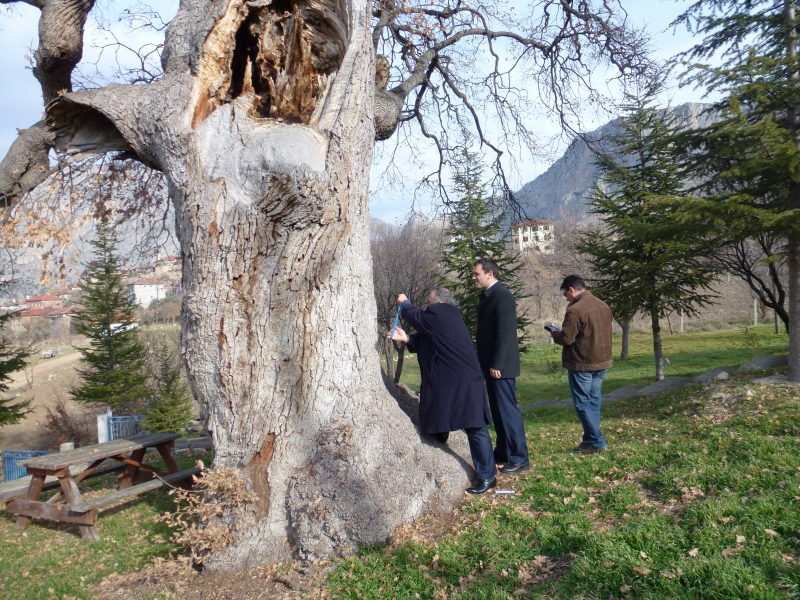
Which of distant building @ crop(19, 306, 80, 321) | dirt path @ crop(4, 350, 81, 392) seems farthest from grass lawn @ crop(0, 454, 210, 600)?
dirt path @ crop(4, 350, 81, 392)

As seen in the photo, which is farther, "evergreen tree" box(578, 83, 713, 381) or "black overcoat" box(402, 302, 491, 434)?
"evergreen tree" box(578, 83, 713, 381)

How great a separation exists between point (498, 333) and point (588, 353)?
1188mm

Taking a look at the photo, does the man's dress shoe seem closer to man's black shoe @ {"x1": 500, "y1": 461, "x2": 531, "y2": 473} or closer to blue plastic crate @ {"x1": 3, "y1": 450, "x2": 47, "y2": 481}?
man's black shoe @ {"x1": 500, "y1": 461, "x2": 531, "y2": 473}

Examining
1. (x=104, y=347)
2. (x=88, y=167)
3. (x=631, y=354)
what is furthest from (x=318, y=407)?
(x=631, y=354)

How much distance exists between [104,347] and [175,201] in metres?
19.5

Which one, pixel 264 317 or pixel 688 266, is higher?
pixel 688 266

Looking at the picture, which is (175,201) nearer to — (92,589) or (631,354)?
(92,589)

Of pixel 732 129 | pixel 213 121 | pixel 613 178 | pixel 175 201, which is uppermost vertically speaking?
pixel 613 178

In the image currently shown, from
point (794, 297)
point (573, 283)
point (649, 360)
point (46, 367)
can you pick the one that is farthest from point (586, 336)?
point (46, 367)

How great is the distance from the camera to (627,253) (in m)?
17.5

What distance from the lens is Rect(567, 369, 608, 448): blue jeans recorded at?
18.6ft

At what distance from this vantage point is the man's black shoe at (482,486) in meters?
4.63

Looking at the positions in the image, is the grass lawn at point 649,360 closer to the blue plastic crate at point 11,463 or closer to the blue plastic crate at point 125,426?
the blue plastic crate at point 125,426

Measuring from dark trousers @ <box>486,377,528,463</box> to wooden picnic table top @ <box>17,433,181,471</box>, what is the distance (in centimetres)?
428
